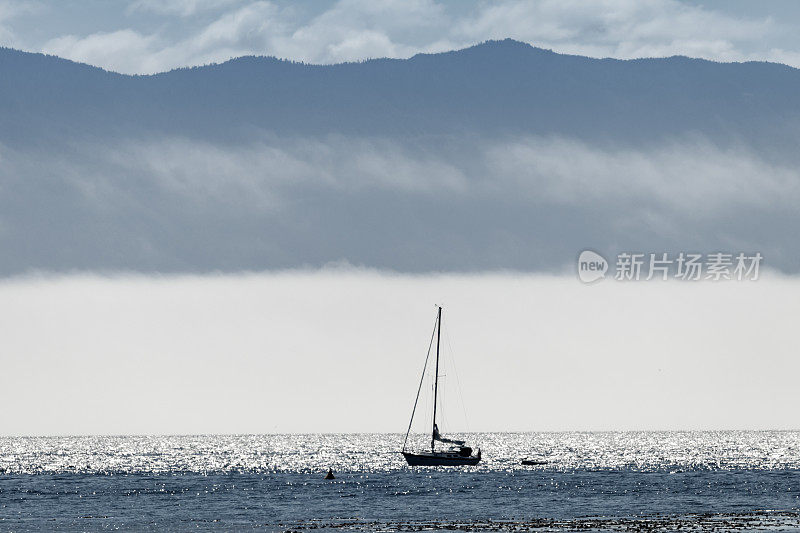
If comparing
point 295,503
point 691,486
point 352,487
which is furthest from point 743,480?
point 295,503

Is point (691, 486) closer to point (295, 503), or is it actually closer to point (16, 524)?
point (295, 503)

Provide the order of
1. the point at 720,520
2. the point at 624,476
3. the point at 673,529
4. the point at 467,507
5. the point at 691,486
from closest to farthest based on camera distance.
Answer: the point at 673,529 → the point at 720,520 → the point at 467,507 → the point at 691,486 → the point at 624,476

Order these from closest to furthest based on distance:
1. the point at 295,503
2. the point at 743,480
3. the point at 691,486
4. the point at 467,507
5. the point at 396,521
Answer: the point at 396,521 → the point at 467,507 → the point at 295,503 → the point at 691,486 → the point at 743,480

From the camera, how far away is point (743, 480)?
18375cm

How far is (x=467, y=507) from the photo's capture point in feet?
449

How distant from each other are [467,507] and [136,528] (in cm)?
3361

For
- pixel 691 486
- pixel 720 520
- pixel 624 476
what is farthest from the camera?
pixel 624 476

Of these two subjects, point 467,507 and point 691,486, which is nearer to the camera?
point 467,507

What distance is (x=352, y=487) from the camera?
174 meters

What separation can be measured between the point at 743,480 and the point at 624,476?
720 inches

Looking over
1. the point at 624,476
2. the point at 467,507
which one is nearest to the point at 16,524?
the point at 467,507

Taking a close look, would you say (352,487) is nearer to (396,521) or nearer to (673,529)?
(396,521)

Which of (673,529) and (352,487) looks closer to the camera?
(673,529)

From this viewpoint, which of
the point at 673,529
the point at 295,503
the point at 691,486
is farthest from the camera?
the point at 691,486
